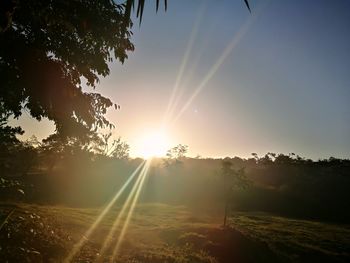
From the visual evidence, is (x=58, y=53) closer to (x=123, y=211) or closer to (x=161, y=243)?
(x=161, y=243)

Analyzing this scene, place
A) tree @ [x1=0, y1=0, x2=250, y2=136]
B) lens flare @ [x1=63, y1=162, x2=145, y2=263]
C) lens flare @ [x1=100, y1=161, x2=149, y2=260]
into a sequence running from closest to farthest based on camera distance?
tree @ [x1=0, y1=0, x2=250, y2=136], lens flare @ [x1=63, y1=162, x2=145, y2=263], lens flare @ [x1=100, y1=161, x2=149, y2=260]

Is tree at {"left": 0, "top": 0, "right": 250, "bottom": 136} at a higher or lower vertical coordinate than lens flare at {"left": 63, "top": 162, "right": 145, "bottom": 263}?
higher

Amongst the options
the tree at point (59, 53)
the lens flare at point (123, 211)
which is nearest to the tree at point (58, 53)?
the tree at point (59, 53)

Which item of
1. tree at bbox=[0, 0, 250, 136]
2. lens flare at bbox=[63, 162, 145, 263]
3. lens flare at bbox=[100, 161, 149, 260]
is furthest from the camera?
lens flare at bbox=[100, 161, 149, 260]

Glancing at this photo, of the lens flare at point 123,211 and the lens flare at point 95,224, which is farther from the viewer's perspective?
the lens flare at point 123,211

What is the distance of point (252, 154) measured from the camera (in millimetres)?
127750

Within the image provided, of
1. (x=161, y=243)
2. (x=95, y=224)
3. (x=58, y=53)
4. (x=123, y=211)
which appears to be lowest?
(x=161, y=243)

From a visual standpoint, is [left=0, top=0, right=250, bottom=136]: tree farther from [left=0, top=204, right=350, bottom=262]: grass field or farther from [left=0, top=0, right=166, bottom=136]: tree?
[left=0, top=204, right=350, bottom=262]: grass field

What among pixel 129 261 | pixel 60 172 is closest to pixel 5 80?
pixel 129 261

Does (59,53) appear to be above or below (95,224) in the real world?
above

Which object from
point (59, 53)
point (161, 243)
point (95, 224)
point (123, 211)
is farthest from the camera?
point (123, 211)

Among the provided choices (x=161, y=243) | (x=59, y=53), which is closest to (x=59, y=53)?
(x=59, y=53)

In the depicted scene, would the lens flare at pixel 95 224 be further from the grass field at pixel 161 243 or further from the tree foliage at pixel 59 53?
the tree foliage at pixel 59 53

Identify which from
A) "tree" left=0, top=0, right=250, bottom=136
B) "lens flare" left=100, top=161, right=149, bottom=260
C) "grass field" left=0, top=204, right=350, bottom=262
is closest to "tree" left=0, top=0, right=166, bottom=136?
"tree" left=0, top=0, right=250, bottom=136
